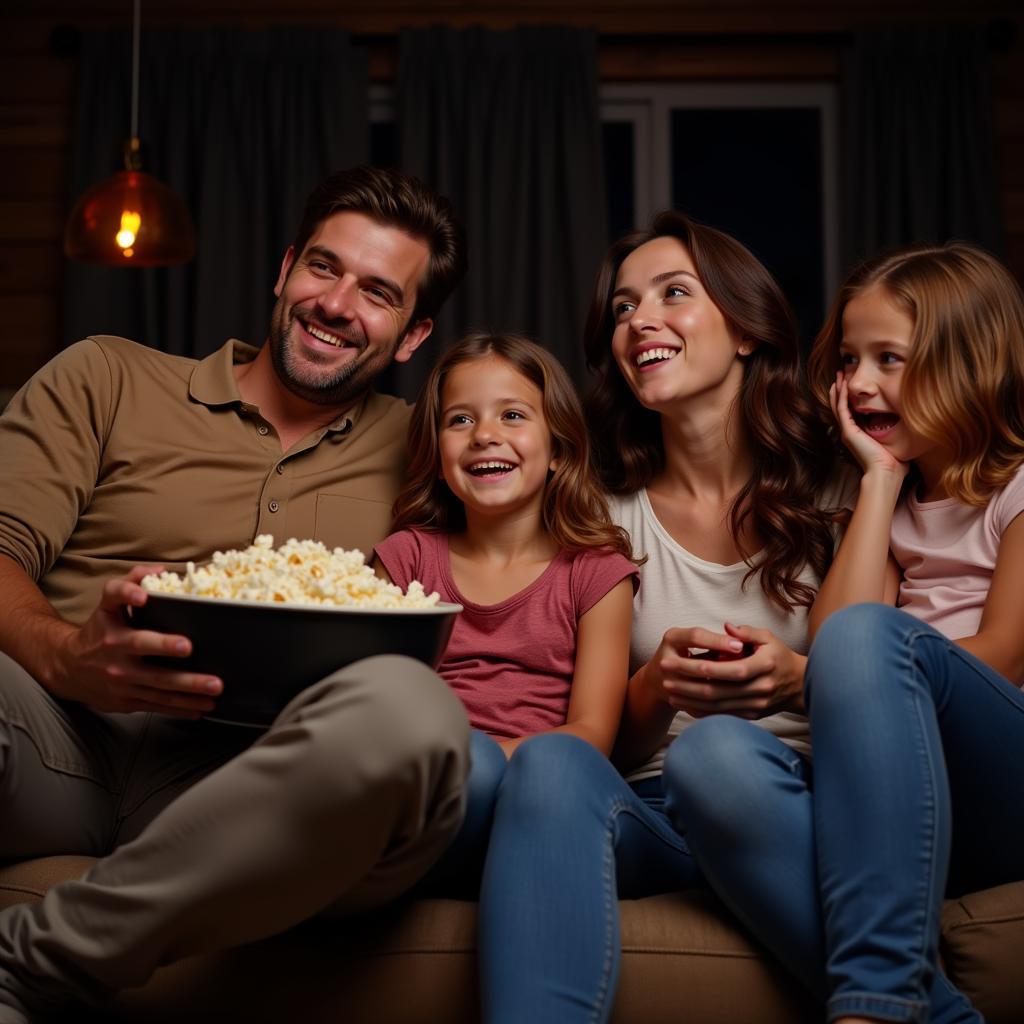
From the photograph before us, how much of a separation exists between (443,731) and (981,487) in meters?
0.93

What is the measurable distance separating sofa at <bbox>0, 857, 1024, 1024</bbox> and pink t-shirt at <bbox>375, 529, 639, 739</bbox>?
15.5 inches

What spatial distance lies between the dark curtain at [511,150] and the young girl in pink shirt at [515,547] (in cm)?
253

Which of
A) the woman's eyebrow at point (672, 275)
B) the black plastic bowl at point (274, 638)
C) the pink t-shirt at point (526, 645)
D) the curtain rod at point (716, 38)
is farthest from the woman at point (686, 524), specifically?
the curtain rod at point (716, 38)

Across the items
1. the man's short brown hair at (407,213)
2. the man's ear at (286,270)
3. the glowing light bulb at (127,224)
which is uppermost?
the glowing light bulb at (127,224)

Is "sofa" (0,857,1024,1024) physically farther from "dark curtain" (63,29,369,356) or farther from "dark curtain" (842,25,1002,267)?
"dark curtain" (842,25,1002,267)

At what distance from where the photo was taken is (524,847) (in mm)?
1288

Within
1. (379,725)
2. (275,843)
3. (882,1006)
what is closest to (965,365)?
(882,1006)

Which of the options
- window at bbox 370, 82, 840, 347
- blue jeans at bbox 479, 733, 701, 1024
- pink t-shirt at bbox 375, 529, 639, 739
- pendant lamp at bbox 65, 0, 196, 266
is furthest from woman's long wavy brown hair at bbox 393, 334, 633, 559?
window at bbox 370, 82, 840, 347

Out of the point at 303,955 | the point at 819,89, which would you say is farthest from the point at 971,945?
the point at 819,89

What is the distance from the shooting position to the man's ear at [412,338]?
2234mm

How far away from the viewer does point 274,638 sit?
125 cm

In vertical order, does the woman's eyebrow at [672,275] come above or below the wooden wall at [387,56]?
below

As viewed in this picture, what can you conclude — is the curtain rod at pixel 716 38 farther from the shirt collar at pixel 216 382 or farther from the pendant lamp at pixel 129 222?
the shirt collar at pixel 216 382

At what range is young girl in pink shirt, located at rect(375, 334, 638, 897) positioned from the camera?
5.71 feet
